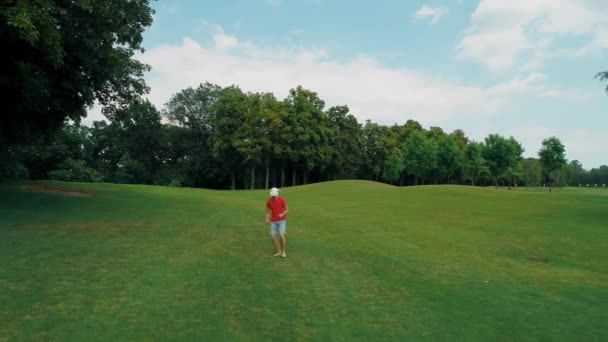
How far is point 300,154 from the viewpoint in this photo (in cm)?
6881

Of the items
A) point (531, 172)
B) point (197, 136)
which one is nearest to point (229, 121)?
point (197, 136)

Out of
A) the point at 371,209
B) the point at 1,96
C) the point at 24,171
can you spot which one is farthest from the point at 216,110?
the point at 1,96

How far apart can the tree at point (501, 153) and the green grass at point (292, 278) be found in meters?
55.7

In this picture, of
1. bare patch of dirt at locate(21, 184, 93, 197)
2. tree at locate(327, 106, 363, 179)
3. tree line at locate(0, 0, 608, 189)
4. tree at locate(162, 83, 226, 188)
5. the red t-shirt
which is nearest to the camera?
the red t-shirt

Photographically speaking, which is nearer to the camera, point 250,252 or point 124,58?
point 250,252

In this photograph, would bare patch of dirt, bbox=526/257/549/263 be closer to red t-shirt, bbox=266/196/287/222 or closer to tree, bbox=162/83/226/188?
red t-shirt, bbox=266/196/287/222

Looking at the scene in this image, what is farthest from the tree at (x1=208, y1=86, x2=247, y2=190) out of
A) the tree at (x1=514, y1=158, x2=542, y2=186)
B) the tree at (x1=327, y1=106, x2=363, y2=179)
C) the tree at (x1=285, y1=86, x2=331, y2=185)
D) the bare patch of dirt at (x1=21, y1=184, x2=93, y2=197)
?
the tree at (x1=514, y1=158, x2=542, y2=186)

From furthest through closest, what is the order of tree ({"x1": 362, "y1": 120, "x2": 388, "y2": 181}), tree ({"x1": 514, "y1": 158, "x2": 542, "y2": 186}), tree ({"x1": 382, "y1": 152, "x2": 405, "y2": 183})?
tree ({"x1": 514, "y1": 158, "x2": 542, "y2": 186})
tree ({"x1": 362, "y1": 120, "x2": 388, "y2": 181})
tree ({"x1": 382, "y1": 152, "x2": 405, "y2": 183})

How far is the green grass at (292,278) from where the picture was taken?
7.72 meters

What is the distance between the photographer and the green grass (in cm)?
772

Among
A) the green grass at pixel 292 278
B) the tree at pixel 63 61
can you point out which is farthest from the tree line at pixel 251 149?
the green grass at pixel 292 278

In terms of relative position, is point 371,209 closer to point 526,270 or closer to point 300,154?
point 526,270

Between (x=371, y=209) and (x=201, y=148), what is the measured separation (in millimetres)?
60681

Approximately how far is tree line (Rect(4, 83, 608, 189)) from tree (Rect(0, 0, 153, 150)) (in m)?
41.1
